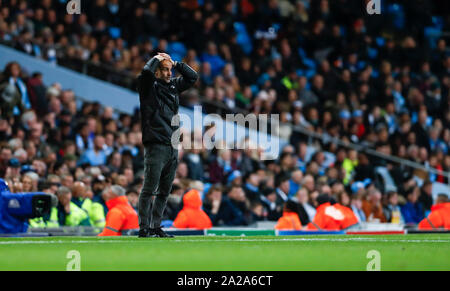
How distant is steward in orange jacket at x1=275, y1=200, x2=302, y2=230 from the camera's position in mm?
13000

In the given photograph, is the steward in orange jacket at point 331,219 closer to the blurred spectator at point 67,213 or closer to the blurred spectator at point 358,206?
the blurred spectator at point 67,213

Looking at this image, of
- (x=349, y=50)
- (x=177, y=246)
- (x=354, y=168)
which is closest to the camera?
(x=177, y=246)

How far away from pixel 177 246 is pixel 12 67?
9233mm

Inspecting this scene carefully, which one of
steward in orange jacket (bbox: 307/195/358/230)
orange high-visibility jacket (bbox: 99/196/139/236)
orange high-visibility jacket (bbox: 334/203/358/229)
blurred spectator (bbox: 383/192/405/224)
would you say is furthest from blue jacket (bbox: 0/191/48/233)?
blurred spectator (bbox: 383/192/405/224)

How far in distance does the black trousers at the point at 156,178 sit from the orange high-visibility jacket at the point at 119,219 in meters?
1.92

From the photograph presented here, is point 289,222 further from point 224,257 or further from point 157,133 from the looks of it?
point 224,257

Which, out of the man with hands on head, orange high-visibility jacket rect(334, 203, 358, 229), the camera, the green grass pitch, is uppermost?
the man with hands on head

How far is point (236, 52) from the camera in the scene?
71.1 feet

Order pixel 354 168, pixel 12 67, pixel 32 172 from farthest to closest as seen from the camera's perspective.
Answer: pixel 354 168, pixel 12 67, pixel 32 172

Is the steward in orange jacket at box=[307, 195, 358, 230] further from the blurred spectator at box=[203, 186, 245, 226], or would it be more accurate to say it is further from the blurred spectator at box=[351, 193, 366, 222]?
the blurred spectator at box=[351, 193, 366, 222]

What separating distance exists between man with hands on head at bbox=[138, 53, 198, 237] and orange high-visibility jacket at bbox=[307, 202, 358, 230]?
403cm

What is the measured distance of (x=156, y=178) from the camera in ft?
29.0
